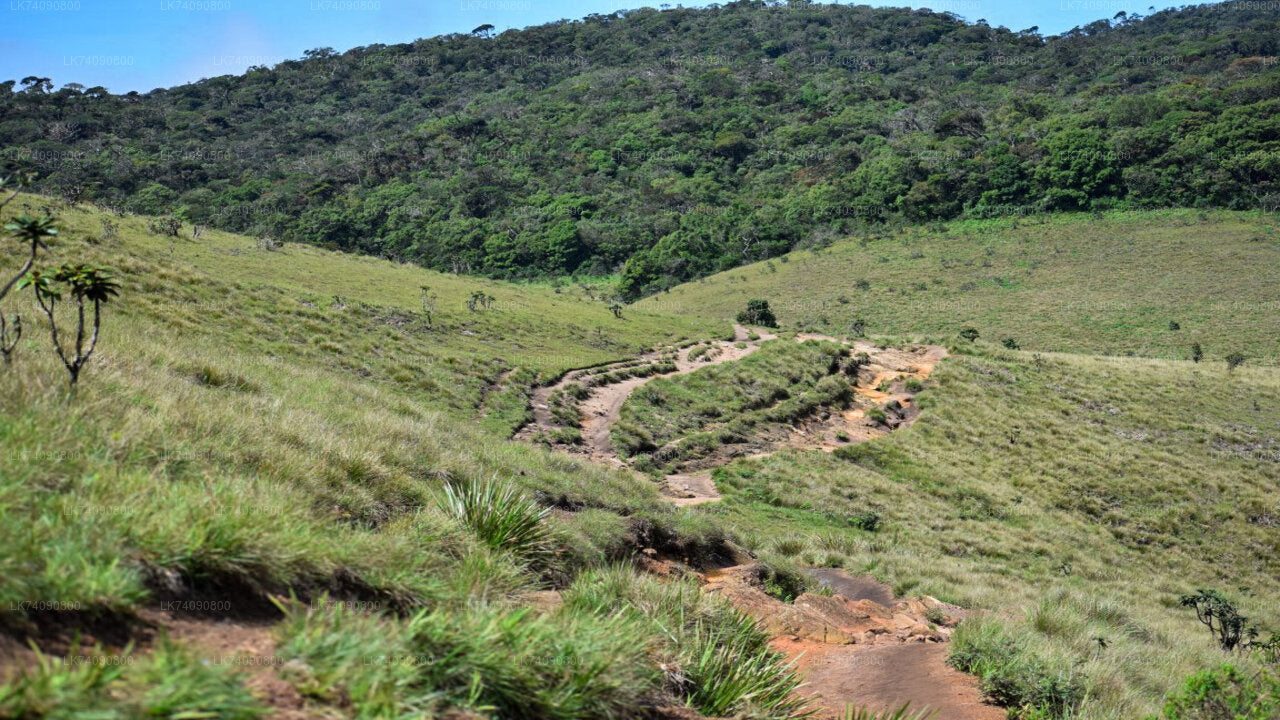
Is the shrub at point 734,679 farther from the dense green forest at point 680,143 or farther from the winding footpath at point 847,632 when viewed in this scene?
the dense green forest at point 680,143

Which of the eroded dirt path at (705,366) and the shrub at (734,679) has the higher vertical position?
the shrub at (734,679)

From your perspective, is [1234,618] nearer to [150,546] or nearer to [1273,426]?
[150,546]

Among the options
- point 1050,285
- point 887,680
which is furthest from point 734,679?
point 1050,285

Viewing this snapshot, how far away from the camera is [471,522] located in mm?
5469

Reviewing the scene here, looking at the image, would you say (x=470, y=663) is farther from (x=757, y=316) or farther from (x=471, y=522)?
(x=757, y=316)

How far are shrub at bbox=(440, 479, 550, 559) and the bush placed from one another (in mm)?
5060

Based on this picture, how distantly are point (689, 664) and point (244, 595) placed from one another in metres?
2.52

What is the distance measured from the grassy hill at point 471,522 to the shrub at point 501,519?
0.05 meters

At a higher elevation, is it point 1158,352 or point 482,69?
point 482,69

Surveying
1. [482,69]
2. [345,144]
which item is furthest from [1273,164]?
[482,69]

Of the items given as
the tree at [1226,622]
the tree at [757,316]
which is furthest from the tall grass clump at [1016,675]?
the tree at [757,316]

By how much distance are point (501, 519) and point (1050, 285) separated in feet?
205

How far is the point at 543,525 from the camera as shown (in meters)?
5.95

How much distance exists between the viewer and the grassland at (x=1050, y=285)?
47.3 meters
